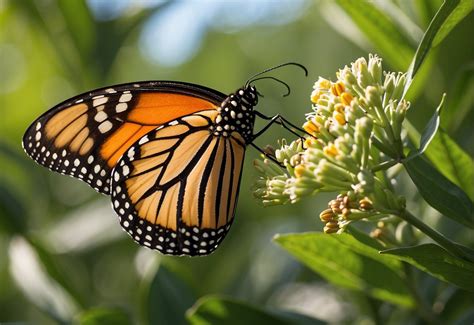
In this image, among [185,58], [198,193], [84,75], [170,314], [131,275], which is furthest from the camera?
[185,58]

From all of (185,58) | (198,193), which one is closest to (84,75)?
(198,193)

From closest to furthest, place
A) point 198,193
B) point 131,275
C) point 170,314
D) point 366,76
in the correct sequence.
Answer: point 366,76, point 170,314, point 198,193, point 131,275

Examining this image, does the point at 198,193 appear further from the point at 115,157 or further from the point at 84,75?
the point at 84,75

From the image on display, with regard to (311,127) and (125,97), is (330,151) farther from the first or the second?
(125,97)

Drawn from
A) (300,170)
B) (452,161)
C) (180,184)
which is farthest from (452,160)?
(180,184)

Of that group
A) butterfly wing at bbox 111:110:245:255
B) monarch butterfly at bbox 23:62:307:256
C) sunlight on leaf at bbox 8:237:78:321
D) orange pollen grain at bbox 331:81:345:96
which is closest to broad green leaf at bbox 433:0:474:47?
orange pollen grain at bbox 331:81:345:96

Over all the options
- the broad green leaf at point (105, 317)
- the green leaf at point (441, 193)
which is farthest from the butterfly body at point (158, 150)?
the green leaf at point (441, 193)
